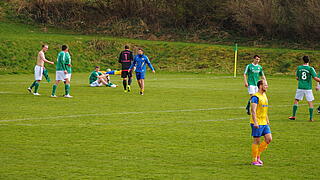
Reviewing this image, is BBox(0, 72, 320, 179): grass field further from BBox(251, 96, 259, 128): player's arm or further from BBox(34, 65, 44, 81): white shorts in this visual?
BBox(34, 65, 44, 81): white shorts

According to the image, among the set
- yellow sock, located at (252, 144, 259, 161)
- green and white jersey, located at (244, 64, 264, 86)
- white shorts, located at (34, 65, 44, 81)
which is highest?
green and white jersey, located at (244, 64, 264, 86)

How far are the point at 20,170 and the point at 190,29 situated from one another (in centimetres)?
5067

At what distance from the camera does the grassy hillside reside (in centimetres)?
4253

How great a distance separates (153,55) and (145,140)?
115 feet

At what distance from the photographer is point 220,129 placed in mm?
14938

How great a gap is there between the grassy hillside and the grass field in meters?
20.3

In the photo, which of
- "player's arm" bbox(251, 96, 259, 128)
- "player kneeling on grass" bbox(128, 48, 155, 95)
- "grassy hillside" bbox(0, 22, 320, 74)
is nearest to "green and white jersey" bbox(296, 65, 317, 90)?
"player's arm" bbox(251, 96, 259, 128)

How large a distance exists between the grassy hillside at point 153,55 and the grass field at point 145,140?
20.3 meters

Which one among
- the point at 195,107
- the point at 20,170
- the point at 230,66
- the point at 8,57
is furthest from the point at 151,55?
the point at 20,170

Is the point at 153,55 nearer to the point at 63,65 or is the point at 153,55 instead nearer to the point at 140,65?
the point at 140,65

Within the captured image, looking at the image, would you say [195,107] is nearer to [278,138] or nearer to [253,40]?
[278,138]

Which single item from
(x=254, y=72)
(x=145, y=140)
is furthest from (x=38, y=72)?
(x=145, y=140)

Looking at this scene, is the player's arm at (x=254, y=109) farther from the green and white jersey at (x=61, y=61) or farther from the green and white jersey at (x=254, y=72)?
the green and white jersey at (x=61, y=61)

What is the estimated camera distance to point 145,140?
1302cm
